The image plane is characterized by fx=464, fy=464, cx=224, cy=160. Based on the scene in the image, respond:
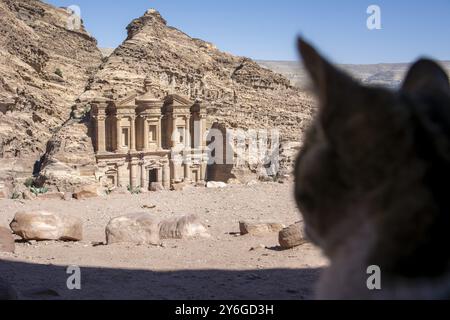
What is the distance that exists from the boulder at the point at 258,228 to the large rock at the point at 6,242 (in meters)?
5.34

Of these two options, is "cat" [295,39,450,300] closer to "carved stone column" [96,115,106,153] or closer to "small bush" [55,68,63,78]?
"carved stone column" [96,115,106,153]

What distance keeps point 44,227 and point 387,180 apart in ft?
33.2

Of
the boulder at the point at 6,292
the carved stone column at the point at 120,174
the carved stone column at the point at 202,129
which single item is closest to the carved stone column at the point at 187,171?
the carved stone column at the point at 202,129

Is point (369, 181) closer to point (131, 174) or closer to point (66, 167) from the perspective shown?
point (66, 167)

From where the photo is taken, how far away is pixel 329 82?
3.61 feet

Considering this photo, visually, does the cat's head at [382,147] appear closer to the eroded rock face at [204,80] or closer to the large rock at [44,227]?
the large rock at [44,227]

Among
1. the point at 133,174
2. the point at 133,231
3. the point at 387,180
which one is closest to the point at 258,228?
the point at 133,231

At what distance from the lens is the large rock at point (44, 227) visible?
33.0 feet

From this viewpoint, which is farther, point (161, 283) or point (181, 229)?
point (181, 229)

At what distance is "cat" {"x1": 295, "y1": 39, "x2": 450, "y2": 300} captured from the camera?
106 centimetres

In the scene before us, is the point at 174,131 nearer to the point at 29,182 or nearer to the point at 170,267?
the point at 29,182

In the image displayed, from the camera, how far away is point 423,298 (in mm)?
1065

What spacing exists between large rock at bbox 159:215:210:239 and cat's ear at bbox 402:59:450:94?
9.66 meters
